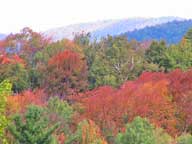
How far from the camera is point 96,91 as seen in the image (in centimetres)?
4566

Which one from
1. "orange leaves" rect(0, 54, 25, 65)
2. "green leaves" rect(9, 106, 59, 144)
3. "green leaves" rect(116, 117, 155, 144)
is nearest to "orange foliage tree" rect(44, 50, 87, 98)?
"orange leaves" rect(0, 54, 25, 65)

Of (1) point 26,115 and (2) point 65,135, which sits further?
(2) point 65,135

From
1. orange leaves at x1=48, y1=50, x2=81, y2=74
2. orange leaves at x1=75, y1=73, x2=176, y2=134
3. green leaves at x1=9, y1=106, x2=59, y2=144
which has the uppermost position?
green leaves at x1=9, y1=106, x2=59, y2=144

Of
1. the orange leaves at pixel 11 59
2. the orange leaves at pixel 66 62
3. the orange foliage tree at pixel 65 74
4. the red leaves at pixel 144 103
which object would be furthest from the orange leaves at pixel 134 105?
the orange leaves at pixel 11 59

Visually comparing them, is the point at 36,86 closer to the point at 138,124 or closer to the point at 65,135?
the point at 65,135

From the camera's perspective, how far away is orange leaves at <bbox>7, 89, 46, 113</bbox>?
38906mm

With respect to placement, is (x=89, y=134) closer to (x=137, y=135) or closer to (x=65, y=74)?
(x=137, y=135)

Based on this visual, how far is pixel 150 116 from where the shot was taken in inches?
1590

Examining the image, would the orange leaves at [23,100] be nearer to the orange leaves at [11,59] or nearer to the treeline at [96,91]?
the treeline at [96,91]

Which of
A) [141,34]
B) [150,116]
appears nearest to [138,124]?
[150,116]

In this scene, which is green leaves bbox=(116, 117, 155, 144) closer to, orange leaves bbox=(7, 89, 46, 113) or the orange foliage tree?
orange leaves bbox=(7, 89, 46, 113)

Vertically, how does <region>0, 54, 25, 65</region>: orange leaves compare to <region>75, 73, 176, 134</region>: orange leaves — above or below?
above

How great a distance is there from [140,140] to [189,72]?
17.6 meters

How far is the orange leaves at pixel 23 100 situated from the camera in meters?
38.9
